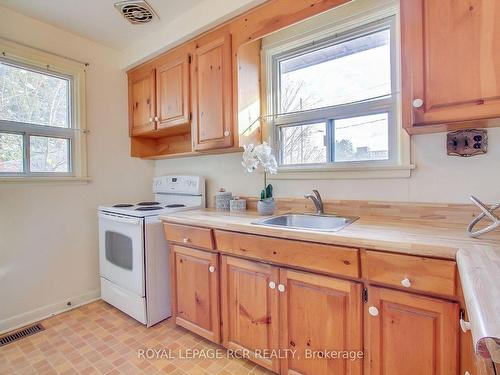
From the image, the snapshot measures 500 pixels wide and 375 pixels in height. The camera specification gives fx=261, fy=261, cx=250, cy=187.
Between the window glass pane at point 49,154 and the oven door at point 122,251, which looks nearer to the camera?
the oven door at point 122,251

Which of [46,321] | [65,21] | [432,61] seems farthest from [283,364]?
[65,21]

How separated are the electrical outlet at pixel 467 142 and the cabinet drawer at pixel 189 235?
4.63 ft

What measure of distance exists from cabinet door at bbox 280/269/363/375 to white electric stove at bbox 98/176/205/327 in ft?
3.55

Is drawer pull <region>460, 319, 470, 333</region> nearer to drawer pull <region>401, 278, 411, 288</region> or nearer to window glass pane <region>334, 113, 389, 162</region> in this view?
drawer pull <region>401, 278, 411, 288</region>

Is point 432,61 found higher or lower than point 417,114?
higher

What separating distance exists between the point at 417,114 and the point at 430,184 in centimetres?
49

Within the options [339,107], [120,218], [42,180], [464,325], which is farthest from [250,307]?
[42,180]

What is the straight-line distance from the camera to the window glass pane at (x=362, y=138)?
1675mm

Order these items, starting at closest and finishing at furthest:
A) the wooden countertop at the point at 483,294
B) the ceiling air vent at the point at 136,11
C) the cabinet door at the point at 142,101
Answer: the wooden countertop at the point at 483,294 < the ceiling air vent at the point at 136,11 < the cabinet door at the point at 142,101

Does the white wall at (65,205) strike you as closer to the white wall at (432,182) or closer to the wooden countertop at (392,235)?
the wooden countertop at (392,235)

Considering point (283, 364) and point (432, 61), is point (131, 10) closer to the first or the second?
point (432, 61)

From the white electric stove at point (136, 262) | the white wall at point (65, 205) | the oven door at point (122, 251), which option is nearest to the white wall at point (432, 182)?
the white electric stove at point (136, 262)

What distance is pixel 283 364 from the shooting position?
54.5 inches

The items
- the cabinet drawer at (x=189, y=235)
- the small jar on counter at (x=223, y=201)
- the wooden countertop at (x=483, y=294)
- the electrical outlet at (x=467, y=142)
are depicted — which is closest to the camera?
the wooden countertop at (x=483, y=294)
